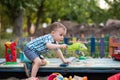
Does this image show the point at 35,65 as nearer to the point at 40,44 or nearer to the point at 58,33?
the point at 40,44

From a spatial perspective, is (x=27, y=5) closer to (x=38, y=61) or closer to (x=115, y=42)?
(x=115, y=42)

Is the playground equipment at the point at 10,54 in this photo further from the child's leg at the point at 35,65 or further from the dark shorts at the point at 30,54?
the child's leg at the point at 35,65

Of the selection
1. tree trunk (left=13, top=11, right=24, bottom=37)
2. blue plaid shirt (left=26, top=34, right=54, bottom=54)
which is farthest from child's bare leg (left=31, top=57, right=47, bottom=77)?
tree trunk (left=13, top=11, right=24, bottom=37)

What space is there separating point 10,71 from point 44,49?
2.96 ft

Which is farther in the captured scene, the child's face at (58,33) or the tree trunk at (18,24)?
the tree trunk at (18,24)

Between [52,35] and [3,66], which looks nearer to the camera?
[52,35]

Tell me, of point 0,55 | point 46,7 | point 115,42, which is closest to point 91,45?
point 115,42

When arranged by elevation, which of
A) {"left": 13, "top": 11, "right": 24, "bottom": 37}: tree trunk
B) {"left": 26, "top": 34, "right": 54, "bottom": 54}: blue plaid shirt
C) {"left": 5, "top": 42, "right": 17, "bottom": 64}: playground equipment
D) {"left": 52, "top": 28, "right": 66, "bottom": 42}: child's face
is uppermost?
{"left": 13, "top": 11, "right": 24, "bottom": 37}: tree trunk

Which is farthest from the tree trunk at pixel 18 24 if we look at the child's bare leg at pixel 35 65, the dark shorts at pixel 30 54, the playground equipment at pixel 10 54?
the child's bare leg at pixel 35 65

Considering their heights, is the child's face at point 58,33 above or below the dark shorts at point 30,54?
above

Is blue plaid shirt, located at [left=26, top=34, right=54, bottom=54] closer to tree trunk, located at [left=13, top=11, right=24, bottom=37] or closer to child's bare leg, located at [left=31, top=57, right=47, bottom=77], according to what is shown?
Answer: child's bare leg, located at [left=31, top=57, right=47, bottom=77]

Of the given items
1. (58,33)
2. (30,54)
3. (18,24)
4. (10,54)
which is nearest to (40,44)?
(30,54)

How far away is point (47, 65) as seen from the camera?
6.94 metres

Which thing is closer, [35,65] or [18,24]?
[35,65]
